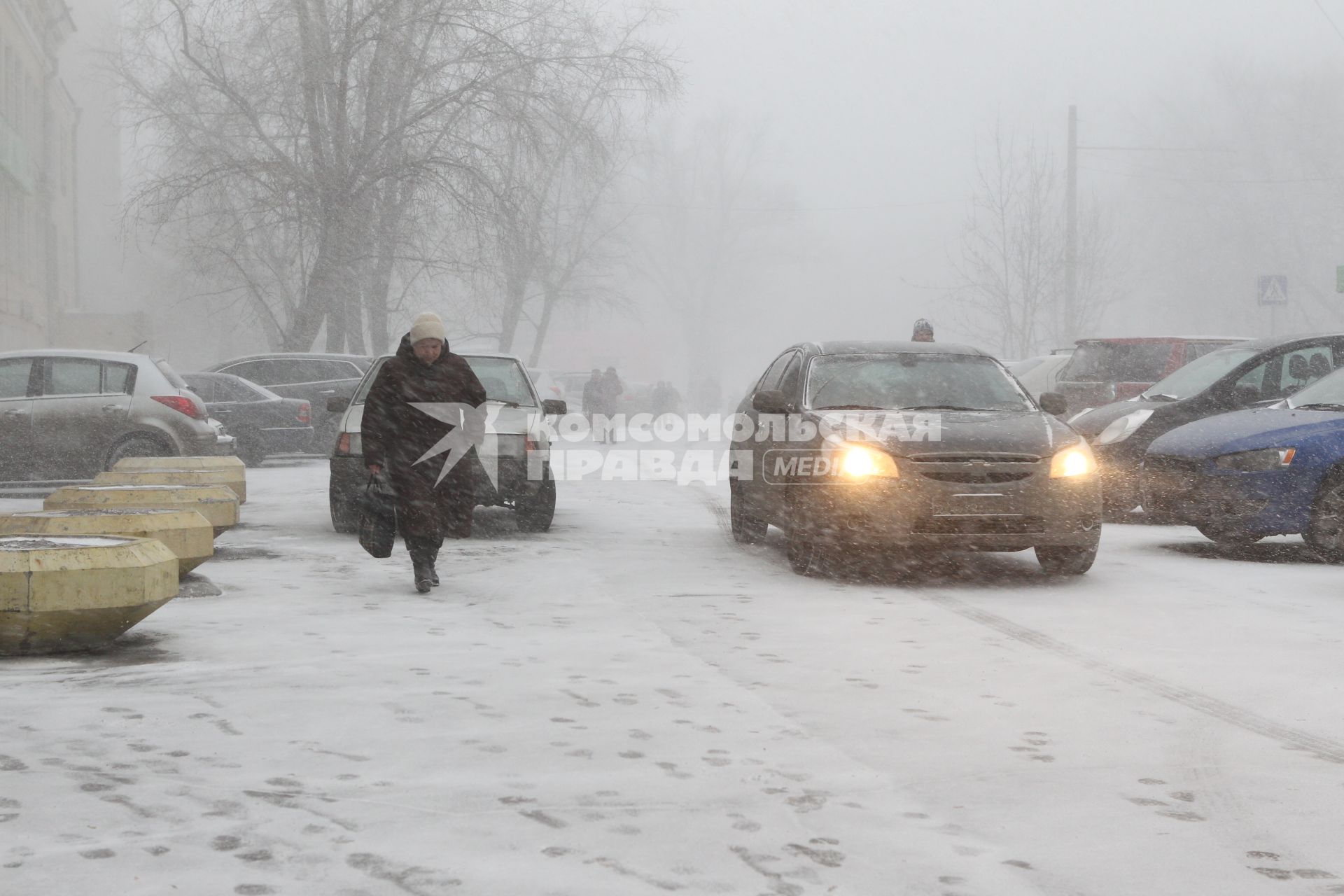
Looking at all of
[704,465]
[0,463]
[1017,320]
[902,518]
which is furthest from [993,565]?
[1017,320]

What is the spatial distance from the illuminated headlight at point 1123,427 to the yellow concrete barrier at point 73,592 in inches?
357

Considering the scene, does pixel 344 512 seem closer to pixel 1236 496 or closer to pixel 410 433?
pixel 410 433

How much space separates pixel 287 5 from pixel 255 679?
25.9m

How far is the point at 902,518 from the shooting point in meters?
9.34

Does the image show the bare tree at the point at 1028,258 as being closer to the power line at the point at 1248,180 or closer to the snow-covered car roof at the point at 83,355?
the power line at the point at 1248,180

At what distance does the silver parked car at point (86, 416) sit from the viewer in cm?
1583

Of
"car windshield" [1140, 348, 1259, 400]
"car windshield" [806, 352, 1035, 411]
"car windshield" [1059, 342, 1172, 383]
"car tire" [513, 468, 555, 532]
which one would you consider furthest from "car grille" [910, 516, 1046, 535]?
"car windshield" [1059, 342, 1172, 383]

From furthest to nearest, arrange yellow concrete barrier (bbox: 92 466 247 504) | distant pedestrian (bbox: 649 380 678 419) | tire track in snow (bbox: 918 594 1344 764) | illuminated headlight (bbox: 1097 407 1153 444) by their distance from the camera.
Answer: distant pedestrian (bbox: 649 380 678 419) < illuminated headlight (bbox: 1097 407 1153 444) < yellow concrete barrier (bbox: 92 466 247 504) < tire track in snow (bbox: 918 594 1344 764)

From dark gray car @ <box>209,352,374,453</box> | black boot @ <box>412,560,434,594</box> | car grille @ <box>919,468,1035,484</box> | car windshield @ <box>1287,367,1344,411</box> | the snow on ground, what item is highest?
dark gray car @ <box>209,352,374,453</box>

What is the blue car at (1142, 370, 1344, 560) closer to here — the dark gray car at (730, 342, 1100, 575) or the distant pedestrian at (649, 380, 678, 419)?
the dark gray car at (730, 342, 1100, 575)

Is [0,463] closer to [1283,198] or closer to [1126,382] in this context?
[1126,382]

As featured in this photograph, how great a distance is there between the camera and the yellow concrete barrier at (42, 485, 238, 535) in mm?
9336

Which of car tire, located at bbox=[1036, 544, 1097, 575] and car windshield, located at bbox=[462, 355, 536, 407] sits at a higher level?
car windshield, located at bbox=[462, 355, 536, 407]

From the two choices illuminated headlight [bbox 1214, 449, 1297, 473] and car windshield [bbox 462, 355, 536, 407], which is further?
car windshield [bbox 462, 355, 536, 407]
